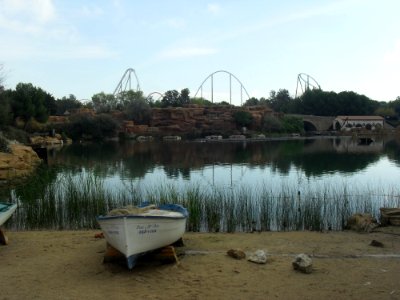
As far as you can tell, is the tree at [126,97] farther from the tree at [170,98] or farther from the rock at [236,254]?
the rock at [236,254]

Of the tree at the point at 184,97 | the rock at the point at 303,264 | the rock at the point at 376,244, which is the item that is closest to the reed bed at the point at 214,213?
the rock at the point at 376,244

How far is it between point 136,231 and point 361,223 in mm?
6125

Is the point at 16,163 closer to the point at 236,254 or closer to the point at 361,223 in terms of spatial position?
the point at 361,223

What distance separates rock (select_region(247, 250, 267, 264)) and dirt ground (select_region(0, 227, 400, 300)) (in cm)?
11

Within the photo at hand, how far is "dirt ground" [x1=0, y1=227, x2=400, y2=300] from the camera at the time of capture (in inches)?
255

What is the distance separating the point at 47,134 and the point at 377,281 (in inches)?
2582

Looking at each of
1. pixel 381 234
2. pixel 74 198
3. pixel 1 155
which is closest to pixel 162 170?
pixel 1 155

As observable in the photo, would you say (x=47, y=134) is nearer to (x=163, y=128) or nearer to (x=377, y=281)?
(x=163, y=128)

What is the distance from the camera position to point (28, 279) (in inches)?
283

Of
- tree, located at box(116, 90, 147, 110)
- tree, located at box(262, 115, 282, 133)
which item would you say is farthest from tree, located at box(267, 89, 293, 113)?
tree, located at box(116, 90, 147, 110)

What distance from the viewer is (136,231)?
722cm

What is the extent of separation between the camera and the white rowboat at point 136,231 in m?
7.15

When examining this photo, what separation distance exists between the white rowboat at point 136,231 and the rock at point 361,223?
518cm

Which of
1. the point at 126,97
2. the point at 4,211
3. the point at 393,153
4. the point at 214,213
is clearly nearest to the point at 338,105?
the point at 126,97
